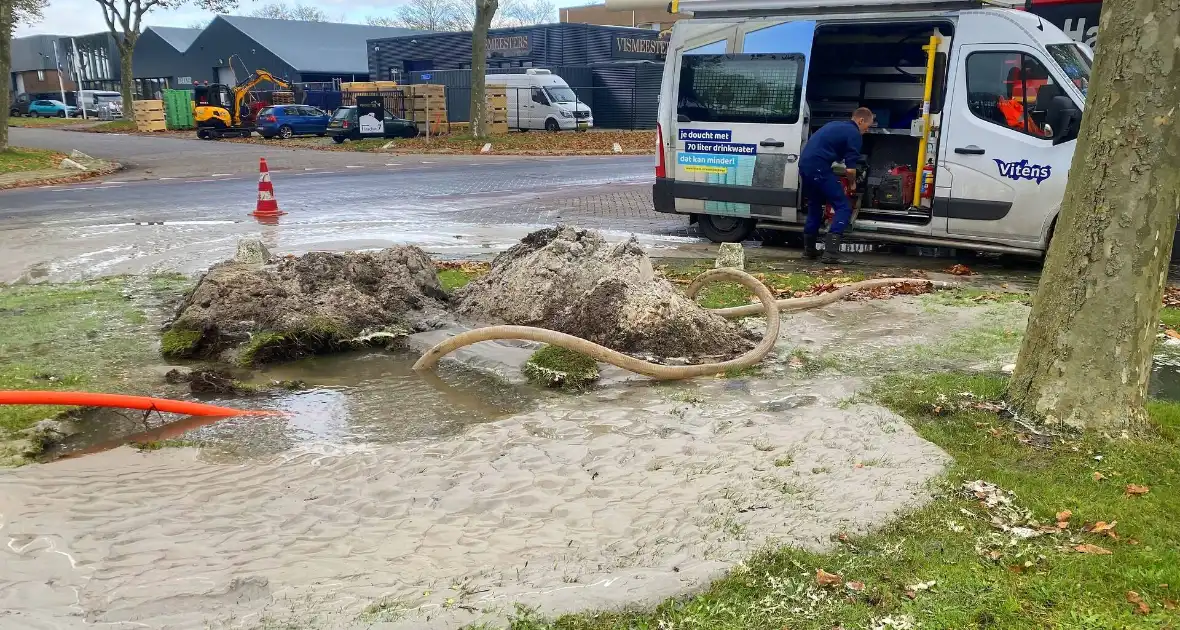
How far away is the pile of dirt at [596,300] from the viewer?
645 cm

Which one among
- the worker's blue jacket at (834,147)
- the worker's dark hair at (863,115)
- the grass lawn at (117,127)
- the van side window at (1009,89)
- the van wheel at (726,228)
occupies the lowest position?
the van wheel at (726,228)

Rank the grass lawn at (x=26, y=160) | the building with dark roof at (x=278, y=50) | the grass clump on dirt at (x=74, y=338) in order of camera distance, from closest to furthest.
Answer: the grass clump on dirt at (x=74, y=338) < the grass lawn at (x=26, y=160) < the building with dark roof at (x=278, y=50)

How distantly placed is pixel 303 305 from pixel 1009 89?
7.03m

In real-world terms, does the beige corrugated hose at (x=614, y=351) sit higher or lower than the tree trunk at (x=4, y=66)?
lower

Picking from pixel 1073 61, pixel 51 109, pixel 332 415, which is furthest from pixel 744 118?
pixel 51 109

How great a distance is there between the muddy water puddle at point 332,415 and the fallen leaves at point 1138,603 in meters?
3.28

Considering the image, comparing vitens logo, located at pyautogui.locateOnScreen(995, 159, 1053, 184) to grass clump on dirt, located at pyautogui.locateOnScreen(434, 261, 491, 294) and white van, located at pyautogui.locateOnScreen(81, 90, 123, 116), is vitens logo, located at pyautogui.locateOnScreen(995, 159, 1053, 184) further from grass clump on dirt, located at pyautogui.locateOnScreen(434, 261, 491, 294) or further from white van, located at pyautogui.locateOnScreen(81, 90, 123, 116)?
white van, located at pyautogui.locateOnScreen(81, 90, 123, 116)

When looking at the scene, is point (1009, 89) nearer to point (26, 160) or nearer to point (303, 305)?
point (303, 305)

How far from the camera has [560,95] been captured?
3522 cm

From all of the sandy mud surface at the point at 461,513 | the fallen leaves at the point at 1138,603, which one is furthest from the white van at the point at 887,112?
the fallen leaves at the point at 1138,603

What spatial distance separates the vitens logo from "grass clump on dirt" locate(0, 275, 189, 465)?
312 inches

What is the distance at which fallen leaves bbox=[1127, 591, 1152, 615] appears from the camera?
3.14 meters

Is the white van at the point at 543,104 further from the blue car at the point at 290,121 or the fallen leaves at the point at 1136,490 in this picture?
the fallen leaves at the point at 1136,490

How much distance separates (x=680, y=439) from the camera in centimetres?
492
